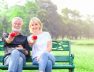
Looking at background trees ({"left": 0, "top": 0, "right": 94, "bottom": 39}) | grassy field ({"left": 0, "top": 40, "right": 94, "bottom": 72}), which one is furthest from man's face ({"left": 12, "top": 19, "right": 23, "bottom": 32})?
background trees ({"left": 0, "top": 0, "right": 94, "bottom": 39})


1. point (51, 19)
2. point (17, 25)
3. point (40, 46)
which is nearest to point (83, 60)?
point (40, 46)

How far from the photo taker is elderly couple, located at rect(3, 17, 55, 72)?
22.8ft

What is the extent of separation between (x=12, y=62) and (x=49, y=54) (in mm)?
669

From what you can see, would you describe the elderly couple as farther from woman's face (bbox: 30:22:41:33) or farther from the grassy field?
the grassy field

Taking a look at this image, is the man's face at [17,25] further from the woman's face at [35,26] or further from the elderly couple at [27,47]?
the woman's face at [35,26]

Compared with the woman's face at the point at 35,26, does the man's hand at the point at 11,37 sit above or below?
below

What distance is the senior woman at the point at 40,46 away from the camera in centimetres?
699

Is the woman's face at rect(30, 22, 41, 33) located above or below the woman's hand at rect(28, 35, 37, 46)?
above

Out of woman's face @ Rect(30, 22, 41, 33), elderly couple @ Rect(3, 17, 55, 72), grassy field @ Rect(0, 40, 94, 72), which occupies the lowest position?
grassy field @ Rect(0, 40, 94, 72)

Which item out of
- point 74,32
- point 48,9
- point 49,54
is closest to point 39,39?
point 49,54

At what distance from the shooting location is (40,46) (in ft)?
23.9

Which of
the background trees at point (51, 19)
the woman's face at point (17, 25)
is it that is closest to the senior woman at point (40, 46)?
the woman's face at point (17, 25)

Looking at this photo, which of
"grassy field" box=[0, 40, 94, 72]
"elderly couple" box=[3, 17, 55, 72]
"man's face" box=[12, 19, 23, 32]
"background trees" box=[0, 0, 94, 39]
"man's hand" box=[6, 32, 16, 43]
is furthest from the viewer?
"background trees" box=[0, 0, 94, 39]

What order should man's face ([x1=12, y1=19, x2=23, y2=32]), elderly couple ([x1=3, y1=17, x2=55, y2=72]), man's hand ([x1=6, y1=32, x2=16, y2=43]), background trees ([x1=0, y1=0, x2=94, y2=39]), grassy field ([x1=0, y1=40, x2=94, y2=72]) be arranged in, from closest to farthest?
elderly couple ([x1=3, y1=17, x2=55, y2=72]) < man's hand ([x1=6, y1=32, x2=16, y2=43]) < man's face ([x1=12, y1=19, x2=23, y2=32]) < grassy field ([x1=0, y1=40, x2=94, y2=72]) < background trees ([x1=0, y1=0, x2=94, y2=39])
